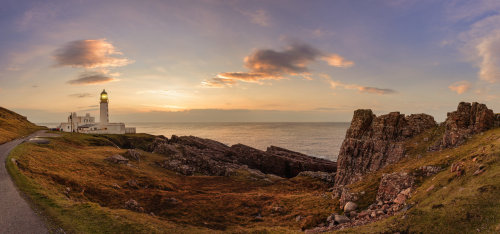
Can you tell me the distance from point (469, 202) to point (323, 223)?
10.4 m

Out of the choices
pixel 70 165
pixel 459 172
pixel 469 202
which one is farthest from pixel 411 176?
pixel 70 165

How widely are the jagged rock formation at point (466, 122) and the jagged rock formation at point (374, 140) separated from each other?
4667 mm

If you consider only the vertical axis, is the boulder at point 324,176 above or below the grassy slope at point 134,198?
below

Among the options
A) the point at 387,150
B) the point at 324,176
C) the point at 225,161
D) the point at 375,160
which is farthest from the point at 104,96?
the point at 387,150

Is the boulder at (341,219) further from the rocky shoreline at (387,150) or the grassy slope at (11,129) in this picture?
the grassy slope at (11,129)

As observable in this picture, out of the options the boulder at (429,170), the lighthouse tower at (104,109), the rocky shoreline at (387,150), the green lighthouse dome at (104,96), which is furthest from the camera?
the green lighthouse dome at (104,96)

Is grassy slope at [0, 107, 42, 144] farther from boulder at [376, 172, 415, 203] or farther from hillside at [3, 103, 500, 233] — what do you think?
boulder at [376, 172, 415, 203]

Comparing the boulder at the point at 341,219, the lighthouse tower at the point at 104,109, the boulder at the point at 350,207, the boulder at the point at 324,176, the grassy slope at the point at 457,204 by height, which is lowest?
the boulder at the point at 324,176

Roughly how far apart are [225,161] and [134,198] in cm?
4180

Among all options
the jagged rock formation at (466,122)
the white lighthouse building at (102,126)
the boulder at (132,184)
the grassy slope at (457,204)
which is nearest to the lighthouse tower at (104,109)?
the white lighthouse building at (102,126)

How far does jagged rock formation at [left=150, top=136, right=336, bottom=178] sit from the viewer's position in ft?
184

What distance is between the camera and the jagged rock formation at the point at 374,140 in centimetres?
3253

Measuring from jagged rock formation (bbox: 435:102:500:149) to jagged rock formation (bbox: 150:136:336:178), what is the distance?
39.5m

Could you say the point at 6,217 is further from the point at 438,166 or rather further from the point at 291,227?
the point at 438,166
